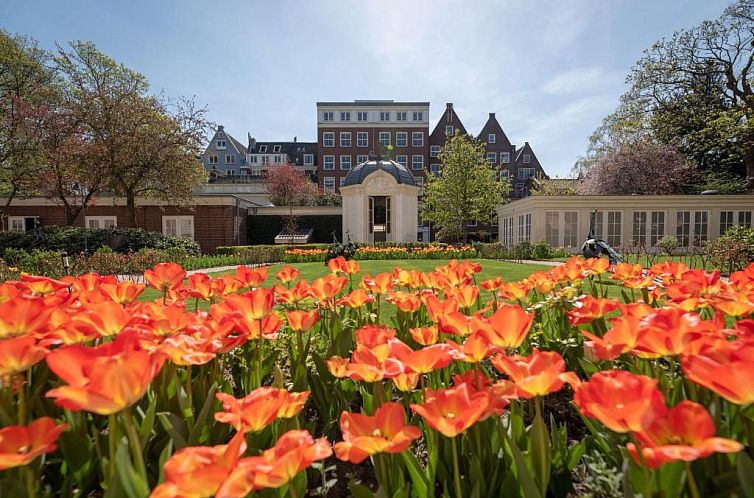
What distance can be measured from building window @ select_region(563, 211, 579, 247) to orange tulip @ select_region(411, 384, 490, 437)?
73.0 feet

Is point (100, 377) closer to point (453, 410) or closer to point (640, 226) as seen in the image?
point (453, 410)

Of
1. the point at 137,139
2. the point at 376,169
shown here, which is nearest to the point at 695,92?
the point at 376,169

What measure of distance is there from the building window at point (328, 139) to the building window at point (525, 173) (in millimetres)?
25141

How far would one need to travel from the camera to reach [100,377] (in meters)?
0.75

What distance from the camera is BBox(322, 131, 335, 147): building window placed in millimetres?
49969

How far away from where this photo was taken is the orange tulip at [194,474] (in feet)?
2.09

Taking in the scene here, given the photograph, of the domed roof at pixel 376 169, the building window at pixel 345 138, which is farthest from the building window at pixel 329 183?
the domed roof at pixel 376 169

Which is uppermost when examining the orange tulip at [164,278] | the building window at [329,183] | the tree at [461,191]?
the building window at [329,183]

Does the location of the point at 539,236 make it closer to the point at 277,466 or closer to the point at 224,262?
the point at 224,262

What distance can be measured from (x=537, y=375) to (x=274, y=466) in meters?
0.62

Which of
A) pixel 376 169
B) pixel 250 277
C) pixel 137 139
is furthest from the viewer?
pixel 376 169

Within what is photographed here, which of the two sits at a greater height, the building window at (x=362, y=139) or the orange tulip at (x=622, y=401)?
the building window at (x=362, y=139)

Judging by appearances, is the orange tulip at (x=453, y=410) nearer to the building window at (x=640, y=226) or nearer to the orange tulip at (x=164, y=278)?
the orange tulip at (x=164, y=278)

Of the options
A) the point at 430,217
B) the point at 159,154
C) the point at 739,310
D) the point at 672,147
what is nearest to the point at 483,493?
the point at 739,310
